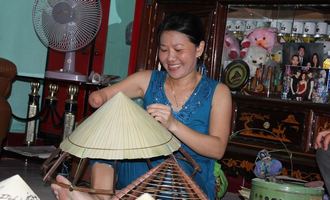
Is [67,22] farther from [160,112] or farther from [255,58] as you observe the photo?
[160,112]

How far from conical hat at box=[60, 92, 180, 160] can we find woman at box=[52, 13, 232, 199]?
475 millimetres

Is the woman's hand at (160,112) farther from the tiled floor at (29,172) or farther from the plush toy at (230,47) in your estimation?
the plush toy at (230,47)

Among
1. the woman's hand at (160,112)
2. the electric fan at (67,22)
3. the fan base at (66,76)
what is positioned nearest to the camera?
the woman's hand at (160,112)

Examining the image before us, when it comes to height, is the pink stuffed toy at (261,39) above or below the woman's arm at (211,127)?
above

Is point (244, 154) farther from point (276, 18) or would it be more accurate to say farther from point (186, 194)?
point (186, 194)

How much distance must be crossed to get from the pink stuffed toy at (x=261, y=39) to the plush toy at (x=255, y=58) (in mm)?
21

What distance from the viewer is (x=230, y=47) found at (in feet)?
9.97

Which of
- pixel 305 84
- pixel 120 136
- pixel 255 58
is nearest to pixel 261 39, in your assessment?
pixel 255 58

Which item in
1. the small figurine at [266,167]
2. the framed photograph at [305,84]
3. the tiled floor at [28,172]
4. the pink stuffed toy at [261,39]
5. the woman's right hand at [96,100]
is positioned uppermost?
the pink stuffed toy at [261,39]

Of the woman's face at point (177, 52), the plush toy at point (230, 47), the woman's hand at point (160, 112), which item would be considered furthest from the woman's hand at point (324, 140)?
the plush toy at point (230, 47)

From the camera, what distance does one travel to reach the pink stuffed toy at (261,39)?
2.93 m

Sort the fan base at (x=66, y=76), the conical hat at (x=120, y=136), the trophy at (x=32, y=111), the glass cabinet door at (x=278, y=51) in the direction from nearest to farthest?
the conical hat at (x=120, y=136)
the glass cabinet door at (x=278, y=51)
the fan base at (x=66, y=76)
the trophy at (x=32, y=111)

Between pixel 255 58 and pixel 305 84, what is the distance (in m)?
0.36

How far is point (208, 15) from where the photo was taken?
9.91 feet
